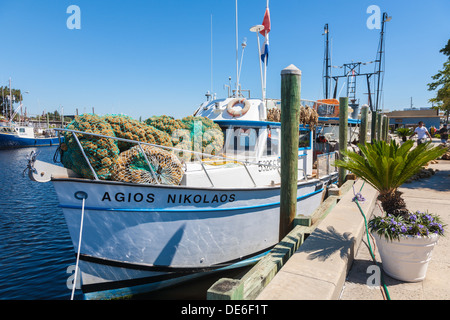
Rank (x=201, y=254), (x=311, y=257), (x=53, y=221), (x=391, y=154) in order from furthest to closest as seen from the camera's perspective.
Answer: (x=53, y=221)
(x=201, y=254)
(x=391, y=154)
(x=311, y=257)

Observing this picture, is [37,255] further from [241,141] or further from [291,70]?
[291,70]

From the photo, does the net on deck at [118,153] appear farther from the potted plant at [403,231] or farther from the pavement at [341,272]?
the potted plant at [403,231]

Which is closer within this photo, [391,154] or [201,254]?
[391,154]

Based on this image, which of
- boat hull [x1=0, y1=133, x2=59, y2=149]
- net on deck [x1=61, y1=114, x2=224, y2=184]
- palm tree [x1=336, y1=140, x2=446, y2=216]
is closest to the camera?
palm tree [x1=336, y1=140, x2=446, y2=216]

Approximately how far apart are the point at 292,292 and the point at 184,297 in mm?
4368

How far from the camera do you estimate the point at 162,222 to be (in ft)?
18.7

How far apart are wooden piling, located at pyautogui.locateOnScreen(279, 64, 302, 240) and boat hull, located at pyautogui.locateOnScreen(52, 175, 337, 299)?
133 cm

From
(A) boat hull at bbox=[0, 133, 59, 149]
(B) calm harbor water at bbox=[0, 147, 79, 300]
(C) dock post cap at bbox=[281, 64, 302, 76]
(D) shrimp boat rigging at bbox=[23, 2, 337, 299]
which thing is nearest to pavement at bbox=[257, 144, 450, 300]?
(D) shrimp boat rigging at bbox=[23, 2, 337, 299]

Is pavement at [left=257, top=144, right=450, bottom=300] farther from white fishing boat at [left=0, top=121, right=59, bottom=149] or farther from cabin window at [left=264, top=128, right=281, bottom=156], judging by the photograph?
white fishing boat at [left=0, top=121, right=59, bottom=149]

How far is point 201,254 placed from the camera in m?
6.36

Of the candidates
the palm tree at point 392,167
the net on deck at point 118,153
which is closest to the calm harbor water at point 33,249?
the net on deck at point 118,153

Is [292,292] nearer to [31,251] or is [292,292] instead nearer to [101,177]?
[101,177]

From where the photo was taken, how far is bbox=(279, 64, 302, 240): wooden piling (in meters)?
5.11

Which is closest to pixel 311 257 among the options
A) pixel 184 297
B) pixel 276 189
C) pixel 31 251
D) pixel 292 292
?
pixel 292 292
